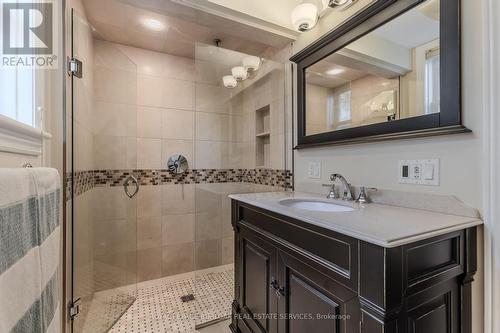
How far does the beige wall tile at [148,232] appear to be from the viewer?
2213 mm

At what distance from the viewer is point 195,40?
Answer: 2.12 metres

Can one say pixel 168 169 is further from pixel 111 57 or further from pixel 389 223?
pixel 389 223

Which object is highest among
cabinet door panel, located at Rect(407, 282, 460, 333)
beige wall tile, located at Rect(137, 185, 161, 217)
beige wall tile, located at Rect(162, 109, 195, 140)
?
beige wall tile, located at Rect(162, 109, 195, 140)

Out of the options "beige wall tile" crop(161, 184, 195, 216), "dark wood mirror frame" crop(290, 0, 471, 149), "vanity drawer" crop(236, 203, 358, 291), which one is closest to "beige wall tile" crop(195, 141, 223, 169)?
"beige wall tile" crop(161, 184, 195, 216)

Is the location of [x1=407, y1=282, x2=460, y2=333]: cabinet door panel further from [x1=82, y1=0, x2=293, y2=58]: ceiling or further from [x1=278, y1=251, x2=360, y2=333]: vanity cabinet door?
[x1=82, y1=0, x2=293, y2=58]: ceiling

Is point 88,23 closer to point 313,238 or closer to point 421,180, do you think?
point 313,238

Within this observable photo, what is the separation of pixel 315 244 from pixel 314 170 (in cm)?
86

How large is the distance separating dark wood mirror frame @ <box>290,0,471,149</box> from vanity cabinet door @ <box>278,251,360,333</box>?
766mm

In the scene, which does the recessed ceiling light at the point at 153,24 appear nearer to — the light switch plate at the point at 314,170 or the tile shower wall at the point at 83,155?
the tile shower wall at the point at 83,155

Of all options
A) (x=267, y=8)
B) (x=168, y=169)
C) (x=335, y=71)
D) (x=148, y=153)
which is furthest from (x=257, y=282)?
(x=267, y=8)

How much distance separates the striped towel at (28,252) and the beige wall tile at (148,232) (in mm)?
1585

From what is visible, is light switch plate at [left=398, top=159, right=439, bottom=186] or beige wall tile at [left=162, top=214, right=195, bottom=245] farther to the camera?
beige wall tile at [left=162, top=214, right=195, bottom=245]

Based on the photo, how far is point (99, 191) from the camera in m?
1.96

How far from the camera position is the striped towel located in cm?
44
